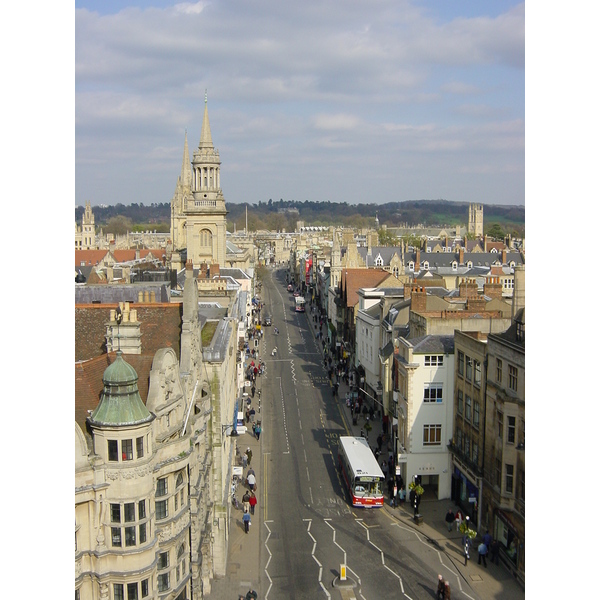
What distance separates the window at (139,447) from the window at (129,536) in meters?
2.13

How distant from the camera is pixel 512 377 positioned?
107 ft

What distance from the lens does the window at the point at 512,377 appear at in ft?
106

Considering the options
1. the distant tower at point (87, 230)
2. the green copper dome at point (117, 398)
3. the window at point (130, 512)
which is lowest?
the window at point (130, 512)

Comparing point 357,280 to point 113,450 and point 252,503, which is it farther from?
point 113,450

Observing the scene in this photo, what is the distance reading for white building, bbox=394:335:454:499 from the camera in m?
41.1

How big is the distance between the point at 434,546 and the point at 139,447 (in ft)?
62.9

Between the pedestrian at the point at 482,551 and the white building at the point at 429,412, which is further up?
the white building at the point at 429,412

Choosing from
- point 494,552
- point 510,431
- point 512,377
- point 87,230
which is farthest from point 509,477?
point 87,230

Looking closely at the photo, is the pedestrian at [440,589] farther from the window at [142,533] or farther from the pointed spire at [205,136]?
the pointed spire at [205,136]

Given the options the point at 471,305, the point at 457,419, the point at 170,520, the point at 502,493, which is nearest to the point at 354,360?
the point at 471,305

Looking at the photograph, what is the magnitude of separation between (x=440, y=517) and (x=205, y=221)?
71166mm

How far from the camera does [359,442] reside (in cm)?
4272

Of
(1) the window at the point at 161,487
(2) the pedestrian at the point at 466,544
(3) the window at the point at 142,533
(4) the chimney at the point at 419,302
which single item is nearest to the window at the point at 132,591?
(3) the window at the point at 142,533

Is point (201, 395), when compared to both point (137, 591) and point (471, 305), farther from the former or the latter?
point (471, 305)
